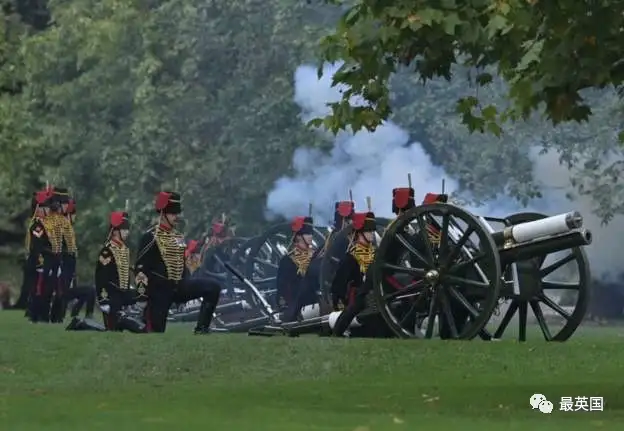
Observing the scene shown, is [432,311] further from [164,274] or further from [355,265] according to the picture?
[164,274]

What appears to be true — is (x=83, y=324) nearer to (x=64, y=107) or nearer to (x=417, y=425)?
(x=417, y=425)

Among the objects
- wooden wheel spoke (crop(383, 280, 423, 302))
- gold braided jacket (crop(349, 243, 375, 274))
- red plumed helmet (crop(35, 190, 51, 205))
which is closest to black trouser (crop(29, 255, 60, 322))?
red plumed helmet (crop(35, 190, 51, 205))

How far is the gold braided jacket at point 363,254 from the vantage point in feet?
65.2

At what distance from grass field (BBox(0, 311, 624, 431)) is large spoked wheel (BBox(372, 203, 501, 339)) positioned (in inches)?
22.6

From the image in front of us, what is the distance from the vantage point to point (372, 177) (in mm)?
30859

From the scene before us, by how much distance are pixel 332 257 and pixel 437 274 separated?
433 cm

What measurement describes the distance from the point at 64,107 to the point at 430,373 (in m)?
21.7

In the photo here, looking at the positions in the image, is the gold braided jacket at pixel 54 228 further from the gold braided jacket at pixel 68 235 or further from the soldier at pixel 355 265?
the soldier at pixel 355 265

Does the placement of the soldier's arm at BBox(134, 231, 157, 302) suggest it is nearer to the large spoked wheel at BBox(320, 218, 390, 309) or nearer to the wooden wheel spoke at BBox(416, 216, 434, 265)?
the large spoked wheel at BBox(320, 218, 390, 309)

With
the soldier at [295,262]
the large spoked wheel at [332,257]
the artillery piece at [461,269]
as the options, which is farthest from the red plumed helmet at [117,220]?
the artillery piece at [461,269]

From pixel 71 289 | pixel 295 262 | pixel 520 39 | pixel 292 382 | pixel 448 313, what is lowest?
pixel 292 382

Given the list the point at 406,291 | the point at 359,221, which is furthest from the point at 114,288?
the point at 406,291

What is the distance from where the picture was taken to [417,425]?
11.5 metres

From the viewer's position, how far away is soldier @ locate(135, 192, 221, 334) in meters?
20.0
